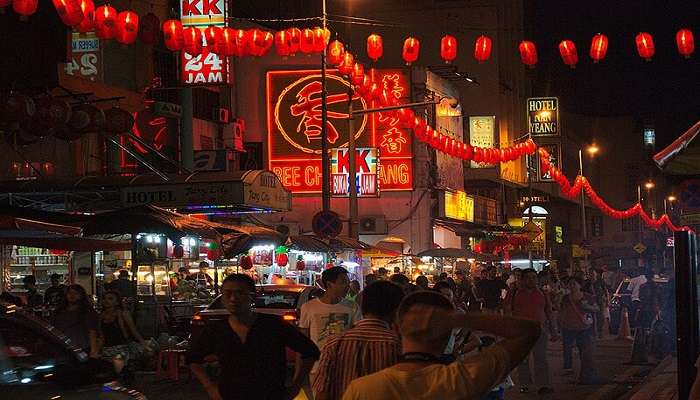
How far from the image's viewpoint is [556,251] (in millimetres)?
81625

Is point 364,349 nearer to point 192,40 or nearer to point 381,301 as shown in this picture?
point 381,301

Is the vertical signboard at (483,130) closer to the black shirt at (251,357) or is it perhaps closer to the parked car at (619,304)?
the parked car at (619,304)

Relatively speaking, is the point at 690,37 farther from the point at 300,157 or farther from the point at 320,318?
the point at 300,157

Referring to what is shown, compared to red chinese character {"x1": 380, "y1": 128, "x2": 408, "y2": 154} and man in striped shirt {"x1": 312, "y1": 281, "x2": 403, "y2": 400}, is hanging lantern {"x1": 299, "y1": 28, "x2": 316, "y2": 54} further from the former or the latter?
man in striped shirt {"x1": 312, "y1": 281, "x2": 403, "y2": 400}

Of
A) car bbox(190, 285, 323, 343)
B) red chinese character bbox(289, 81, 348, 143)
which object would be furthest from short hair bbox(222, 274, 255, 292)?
red chinese character bbox(289, 81, 348, 143)

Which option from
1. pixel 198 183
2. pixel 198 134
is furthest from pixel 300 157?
pixel 198 183

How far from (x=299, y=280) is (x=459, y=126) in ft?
58.1

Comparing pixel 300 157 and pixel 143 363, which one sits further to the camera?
pixel 300 157

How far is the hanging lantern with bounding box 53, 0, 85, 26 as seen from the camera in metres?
17.3

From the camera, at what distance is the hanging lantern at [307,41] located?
Answer: 25.7m

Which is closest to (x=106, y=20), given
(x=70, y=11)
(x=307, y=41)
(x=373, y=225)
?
(x=70, y=11)

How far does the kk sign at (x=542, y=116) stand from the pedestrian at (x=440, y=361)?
5830cm

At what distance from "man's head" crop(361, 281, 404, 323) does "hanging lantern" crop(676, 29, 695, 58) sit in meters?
18.8

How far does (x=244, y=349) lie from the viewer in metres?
6.88
